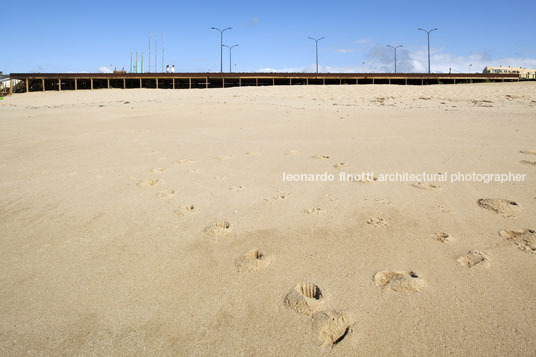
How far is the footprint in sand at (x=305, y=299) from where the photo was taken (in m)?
Result: 1.74

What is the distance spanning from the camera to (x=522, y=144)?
4902mm

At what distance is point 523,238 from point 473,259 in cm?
54

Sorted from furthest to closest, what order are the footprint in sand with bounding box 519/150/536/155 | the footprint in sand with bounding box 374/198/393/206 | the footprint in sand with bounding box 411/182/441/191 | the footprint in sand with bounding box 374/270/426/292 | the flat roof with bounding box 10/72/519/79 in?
the flat roof with bounding box 10/72/519/79, the footprint in sand with bounding box 519/150/536/155, the footprint in sand with bounding box 411/182/441/191, the footprint in sand with bounding box 374/198/393/206, the footprint in sand with bounding box 374/270/426/292

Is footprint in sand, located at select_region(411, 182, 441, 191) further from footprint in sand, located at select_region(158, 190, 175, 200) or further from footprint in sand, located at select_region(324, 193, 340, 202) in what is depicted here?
footprint in sand, located at select_region(158, 190, 175, 200)

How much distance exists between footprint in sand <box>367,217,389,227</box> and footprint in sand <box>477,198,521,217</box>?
923mm

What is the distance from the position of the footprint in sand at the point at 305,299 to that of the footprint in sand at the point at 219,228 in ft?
2.64

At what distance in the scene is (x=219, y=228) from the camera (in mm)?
2580

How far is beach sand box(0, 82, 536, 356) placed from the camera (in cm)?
160

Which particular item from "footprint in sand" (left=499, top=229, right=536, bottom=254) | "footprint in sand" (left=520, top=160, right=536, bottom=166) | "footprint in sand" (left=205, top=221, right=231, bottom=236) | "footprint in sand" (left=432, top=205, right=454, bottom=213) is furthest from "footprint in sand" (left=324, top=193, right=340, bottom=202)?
"footprint in sand" (left=520, top=160, right=536, bottom=166)

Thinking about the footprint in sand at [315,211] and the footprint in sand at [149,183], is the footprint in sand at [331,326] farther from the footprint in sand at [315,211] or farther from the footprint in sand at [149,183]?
the footprint in sand at [149,183]

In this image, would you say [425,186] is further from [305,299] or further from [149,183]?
[149,183]

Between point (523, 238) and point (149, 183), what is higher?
point (149, 183)

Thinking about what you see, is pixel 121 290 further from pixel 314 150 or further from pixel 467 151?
pixel 467 151

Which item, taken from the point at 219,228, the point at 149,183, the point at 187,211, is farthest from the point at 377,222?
the point at 149,183
